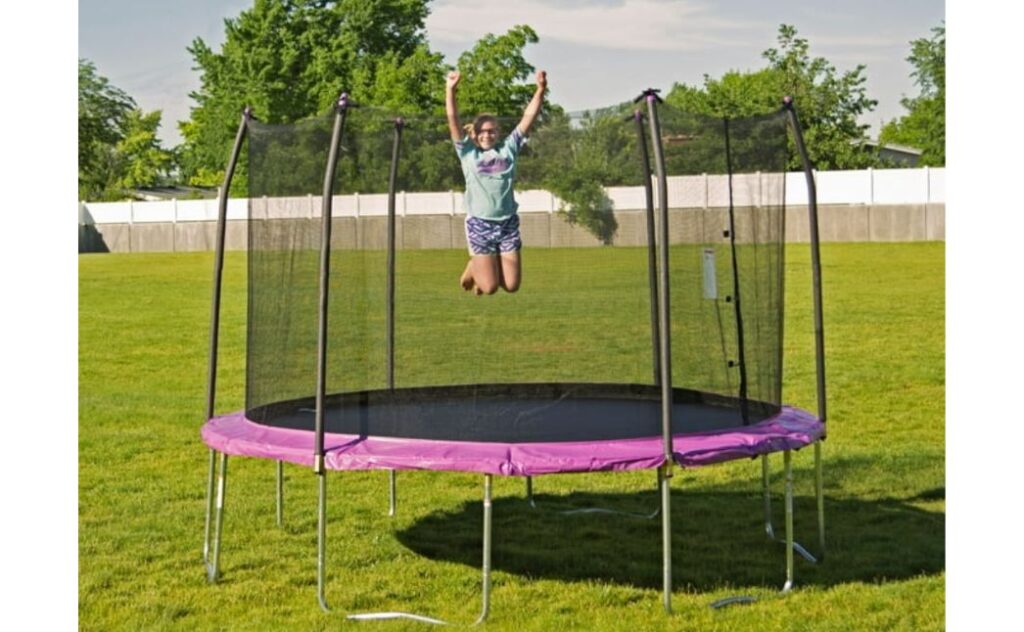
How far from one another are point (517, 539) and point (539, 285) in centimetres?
125

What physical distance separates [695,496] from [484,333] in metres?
1.99

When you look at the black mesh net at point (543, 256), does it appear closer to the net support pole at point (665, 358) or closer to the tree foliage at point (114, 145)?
the net support pole at point (665, 358)

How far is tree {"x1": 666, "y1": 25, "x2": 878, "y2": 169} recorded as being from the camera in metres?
33.0

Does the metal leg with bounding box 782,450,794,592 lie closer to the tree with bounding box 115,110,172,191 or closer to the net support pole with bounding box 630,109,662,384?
the net support pole with bounding box 630,109,662,384

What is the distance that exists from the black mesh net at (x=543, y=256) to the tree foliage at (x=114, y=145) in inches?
1736

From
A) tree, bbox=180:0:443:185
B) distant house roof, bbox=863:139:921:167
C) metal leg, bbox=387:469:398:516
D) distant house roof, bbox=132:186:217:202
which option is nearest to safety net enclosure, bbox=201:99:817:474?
metal leg, bbox=387:469:398:516

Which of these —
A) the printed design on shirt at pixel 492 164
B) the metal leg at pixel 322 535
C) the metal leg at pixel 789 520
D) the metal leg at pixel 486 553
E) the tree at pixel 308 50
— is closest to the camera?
the metal leg at pixel 486 553

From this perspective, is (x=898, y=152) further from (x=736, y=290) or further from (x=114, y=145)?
(x=736, y=290)

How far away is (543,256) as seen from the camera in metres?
5.65

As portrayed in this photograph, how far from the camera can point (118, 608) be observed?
533 centimetres

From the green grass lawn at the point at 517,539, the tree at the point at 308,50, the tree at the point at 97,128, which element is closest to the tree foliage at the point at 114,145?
the tree at the point at 97,128

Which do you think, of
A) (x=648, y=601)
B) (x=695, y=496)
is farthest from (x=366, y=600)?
(x=695, y=496)

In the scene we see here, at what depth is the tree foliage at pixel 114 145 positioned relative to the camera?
49094 mm

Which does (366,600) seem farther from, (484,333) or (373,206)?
(373,206)
